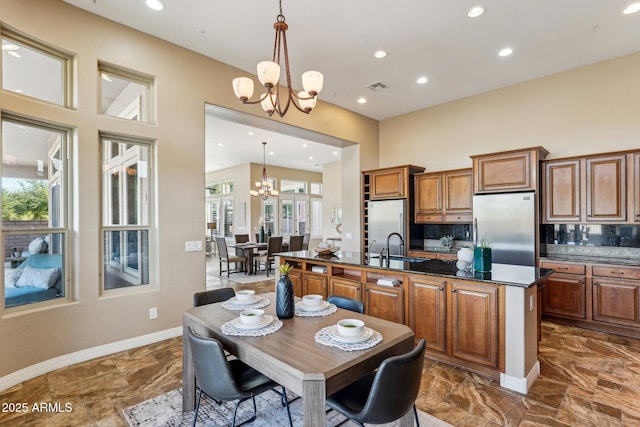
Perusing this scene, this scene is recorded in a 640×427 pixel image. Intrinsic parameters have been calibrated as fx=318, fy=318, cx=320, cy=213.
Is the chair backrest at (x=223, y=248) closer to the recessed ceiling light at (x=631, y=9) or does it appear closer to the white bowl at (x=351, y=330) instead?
the white bowl at (x=351, y=330)

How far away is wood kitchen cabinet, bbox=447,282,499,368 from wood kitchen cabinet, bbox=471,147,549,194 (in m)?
2.43

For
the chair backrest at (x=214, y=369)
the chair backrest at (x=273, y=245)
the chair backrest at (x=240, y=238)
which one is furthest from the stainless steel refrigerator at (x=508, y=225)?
the chair backrest at (x=240, y=238)

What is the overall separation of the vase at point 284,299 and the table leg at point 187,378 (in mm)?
700

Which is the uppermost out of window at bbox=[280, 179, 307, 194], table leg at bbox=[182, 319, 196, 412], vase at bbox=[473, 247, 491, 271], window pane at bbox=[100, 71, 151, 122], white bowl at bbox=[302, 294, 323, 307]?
window pane at bbox=[100, 71, 151, 122]

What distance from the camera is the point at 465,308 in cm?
287

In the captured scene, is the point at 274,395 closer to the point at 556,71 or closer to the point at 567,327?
the point at 567,327

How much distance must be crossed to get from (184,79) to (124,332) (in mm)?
3073

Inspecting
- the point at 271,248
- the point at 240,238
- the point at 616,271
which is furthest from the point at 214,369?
→ the point at 240,238

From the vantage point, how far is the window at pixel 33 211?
9.51ft

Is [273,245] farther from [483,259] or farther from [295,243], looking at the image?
Result: [483,259]

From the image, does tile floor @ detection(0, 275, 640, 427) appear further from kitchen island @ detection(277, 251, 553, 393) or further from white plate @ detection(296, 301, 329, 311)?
white plate @ detection(296, 301, 329, 311)

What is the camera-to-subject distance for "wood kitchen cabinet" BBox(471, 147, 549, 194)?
438cm

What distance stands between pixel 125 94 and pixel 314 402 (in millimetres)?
3900

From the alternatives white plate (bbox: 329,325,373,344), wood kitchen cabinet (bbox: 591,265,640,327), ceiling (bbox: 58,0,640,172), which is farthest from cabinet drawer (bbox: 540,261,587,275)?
white plate (bbox: 329,325,373,344)
